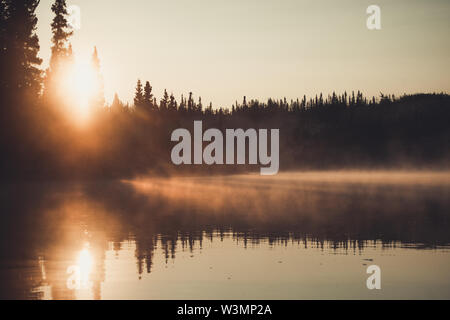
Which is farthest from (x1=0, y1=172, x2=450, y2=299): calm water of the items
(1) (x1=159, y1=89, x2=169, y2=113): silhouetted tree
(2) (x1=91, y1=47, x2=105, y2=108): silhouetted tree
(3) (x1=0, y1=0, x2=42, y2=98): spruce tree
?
(1) (x1=159, y1=89, x2=169, y2=113): silhouetted tree

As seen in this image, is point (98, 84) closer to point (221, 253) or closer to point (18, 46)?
point (18, 46)

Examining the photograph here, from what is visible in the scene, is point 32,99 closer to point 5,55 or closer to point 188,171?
point 5,55

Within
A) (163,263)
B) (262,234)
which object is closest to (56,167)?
(262,234)

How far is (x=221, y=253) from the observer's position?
70.7 feet

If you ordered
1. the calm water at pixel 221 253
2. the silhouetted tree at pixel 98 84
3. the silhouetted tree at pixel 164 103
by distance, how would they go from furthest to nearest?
the silhouetted tree at pixel 164 103 → the silhouetted tree at pixel 98 84 → the calm water at pixel 221 253

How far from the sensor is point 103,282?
52.7 ft

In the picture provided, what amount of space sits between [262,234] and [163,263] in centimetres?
811

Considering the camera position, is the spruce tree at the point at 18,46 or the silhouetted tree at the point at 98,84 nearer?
the spruce tree at the point at 18,46

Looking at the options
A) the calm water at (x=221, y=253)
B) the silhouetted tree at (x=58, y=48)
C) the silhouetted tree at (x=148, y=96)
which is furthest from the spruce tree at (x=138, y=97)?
the calm water at (x=221, y=253)

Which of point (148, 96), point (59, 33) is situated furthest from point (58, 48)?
point (148, 96)

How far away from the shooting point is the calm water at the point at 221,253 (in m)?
15.4

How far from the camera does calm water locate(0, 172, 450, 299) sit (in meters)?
15.4

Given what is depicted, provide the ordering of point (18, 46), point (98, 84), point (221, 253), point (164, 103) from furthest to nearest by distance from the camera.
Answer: point (164, 103) → point (98, 84) → point (18, 46) → point (221, 253)

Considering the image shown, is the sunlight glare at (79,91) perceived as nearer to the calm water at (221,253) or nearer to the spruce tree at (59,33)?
the spruce tree at (59,33)
